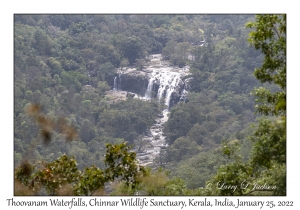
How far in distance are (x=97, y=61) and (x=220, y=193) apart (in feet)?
97.4

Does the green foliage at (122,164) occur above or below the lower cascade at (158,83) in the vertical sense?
below

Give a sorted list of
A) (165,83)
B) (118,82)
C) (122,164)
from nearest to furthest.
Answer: (122,164) < (165,83) < (118,82)

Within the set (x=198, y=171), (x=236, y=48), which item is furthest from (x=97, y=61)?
(x=198, y=171)

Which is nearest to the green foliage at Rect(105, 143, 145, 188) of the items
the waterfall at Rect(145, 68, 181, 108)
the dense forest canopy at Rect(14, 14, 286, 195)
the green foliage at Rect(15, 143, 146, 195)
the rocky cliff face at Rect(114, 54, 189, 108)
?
the green foliage at Rect(15, 143, 146, 195)

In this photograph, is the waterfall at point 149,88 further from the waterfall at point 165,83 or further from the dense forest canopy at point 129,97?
the dense forest canopy at point 129,97

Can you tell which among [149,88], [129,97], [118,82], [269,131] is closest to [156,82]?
[149,88]

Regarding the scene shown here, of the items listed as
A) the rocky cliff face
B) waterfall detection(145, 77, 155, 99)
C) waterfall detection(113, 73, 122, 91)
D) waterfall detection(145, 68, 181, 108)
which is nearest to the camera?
the rocky cliff face

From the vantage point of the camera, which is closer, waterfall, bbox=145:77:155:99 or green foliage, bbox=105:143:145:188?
green foliage, bbox=105:143:145:188

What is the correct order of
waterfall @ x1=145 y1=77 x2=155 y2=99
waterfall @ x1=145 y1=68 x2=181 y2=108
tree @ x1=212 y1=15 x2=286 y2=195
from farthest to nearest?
waterfall @ x1=145 y1=77 x2=155 y2=99, waterfall @ x1=145 y1=68 x2=181 y2=108, tree @ x1=212 y1=15 x2=286 y2=195

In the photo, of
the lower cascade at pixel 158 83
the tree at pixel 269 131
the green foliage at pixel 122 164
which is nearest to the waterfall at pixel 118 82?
the lower cascade at pixel 158 83

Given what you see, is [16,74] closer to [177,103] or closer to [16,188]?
[177,103]

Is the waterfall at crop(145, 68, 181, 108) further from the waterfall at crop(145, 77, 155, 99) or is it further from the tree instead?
the tree

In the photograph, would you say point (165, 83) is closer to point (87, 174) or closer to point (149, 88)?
point (149, 88)

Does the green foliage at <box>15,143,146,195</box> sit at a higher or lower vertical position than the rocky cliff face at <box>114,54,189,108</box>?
lower
